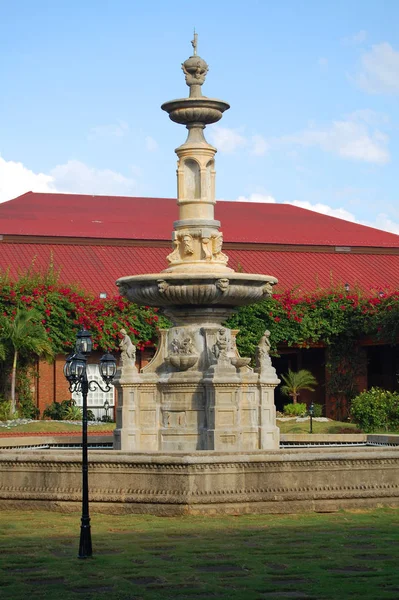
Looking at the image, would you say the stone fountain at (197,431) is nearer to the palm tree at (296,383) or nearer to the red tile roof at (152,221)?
the palm tree at (296,383)

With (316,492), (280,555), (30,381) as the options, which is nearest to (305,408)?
(30,381)

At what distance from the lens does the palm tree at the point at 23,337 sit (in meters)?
37.3

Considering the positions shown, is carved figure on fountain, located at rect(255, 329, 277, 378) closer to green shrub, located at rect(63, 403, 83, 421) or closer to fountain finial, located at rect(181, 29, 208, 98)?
fountain finial, located at rect(181, 29, 208, 98)

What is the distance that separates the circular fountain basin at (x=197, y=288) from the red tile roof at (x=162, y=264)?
21499 mm

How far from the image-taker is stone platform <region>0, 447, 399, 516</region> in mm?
16000

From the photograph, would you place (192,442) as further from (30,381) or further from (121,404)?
(30,381)

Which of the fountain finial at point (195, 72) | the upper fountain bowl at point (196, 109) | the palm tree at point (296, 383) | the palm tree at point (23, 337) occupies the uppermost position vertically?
the fountain finial at point (195, 72)

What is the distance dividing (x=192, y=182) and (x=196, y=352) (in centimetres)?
284

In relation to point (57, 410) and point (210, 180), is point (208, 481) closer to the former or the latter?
point (210, 180)

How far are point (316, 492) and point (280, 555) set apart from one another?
380cm

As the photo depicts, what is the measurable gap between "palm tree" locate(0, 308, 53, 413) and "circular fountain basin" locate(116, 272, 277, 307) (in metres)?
18.1

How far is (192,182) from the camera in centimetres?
2020

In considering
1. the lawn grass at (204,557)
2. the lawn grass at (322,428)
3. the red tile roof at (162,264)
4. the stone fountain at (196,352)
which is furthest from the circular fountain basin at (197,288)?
the red tile roof at (162,264)

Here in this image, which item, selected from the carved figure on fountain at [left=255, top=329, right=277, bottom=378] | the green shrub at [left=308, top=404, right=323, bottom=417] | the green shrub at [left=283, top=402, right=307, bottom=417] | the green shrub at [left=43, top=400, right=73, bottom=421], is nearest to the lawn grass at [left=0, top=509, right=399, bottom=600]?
the carved figure on fountain at [left=255, top=329, right=277, bottom=378]
